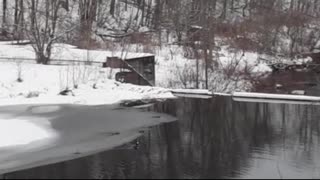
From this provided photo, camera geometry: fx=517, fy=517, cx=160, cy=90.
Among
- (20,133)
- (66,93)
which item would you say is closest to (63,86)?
(66,93)

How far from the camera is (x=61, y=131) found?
15438 millimetres

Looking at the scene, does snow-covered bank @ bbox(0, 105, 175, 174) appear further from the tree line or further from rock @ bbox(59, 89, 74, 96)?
the tree line

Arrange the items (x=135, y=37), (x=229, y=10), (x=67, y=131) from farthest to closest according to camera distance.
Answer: (x=229, y=10) < (x=135, y=37) < (x=67, y=131)

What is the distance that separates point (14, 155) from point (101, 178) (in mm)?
3339

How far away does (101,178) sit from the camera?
10.5 meters

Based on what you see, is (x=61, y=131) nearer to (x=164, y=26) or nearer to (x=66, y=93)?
(x=66, y=93)

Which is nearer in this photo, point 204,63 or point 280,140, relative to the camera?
point 280,140

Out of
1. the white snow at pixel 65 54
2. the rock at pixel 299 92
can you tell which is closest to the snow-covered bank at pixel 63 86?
the white snow at pixel 65 54

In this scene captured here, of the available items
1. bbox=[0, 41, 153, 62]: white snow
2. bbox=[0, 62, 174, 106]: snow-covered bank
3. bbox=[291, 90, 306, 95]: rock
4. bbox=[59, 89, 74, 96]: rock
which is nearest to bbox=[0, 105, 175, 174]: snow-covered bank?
bbox=[0, 62, 174, 106]: snow-covered bank

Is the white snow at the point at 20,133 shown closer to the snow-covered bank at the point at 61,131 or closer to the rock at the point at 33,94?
the snow-covered bank at the point at 61,131

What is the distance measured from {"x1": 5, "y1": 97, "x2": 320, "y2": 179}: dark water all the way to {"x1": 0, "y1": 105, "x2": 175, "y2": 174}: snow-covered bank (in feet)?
2.15

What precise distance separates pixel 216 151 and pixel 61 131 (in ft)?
16.5

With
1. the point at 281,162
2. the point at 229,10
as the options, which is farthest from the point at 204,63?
the point at 229,10

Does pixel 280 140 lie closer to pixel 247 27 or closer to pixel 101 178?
pixel 101 178
